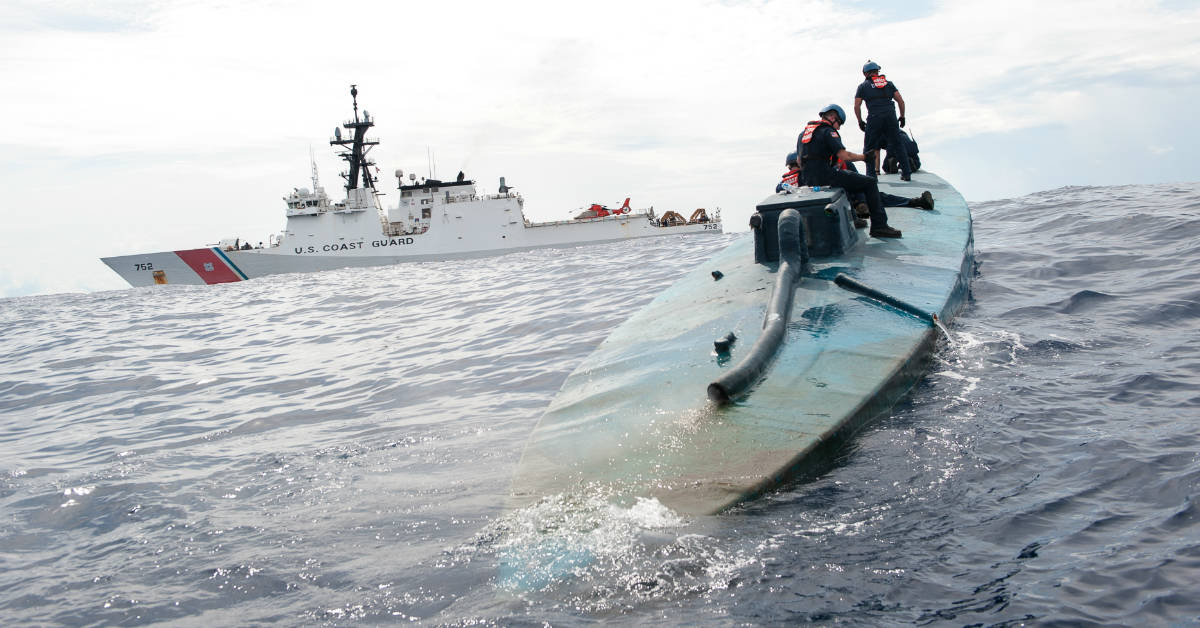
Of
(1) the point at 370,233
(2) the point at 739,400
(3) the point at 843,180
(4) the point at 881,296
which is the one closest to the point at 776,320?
(2) the point at 739,400

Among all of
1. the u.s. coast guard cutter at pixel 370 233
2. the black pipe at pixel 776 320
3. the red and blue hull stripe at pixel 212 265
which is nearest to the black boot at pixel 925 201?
the black pipe at pixel 776 320

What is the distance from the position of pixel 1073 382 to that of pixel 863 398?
6.53 feet

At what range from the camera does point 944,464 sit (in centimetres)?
492

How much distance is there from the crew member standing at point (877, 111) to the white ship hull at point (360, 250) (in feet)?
114

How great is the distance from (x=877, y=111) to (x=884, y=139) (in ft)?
2.39

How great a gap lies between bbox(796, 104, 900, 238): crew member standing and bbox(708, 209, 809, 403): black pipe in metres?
1.69

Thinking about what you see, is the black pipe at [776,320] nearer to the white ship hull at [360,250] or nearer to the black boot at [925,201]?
the black boot at [925,201]

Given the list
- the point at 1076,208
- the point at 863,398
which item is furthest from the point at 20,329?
the point at 1076,208

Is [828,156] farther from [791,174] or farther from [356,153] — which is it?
[356,153]

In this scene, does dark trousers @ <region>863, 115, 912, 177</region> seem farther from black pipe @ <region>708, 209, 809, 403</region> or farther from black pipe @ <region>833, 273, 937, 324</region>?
black pipe @ <region>833, 273, 937, 324</region>

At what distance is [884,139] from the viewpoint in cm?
1400

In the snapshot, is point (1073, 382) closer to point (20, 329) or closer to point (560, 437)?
point (560, 437)

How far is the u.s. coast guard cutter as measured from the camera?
1746 inches

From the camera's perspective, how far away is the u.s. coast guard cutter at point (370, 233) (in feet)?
145
